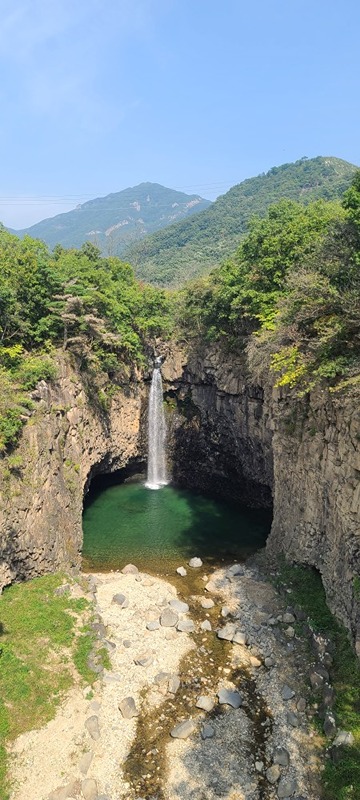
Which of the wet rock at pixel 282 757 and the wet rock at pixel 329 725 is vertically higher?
the wet rock at pixel 329 725

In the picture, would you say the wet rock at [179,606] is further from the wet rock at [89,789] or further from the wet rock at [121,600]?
the wet rock at [89,789]

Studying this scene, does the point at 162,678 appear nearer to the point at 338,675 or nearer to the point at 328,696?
the point at 328,696

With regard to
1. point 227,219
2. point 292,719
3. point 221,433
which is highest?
point 227,219

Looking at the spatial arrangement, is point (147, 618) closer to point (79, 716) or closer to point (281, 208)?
point (79, 716)

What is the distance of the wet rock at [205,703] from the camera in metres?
13.6

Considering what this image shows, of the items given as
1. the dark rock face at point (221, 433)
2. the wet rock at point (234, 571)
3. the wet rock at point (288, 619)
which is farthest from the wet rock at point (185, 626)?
the dark rock face at point (221, 433)

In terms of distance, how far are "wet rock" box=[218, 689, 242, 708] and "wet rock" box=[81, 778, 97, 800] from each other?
14.1 feet

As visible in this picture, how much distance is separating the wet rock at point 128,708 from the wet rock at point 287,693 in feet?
14.8

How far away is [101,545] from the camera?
2412 cm

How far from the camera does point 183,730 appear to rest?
503 inches

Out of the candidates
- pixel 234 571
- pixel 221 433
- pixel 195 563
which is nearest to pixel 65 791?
pixel 234 571

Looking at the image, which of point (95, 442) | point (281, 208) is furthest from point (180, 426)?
point (281, 208)

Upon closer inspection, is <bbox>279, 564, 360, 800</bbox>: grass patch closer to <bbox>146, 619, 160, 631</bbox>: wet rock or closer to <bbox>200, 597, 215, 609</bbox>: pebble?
<bbox>200, 597, 215, 609</bbox>: pebble

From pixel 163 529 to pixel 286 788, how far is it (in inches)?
606
